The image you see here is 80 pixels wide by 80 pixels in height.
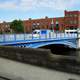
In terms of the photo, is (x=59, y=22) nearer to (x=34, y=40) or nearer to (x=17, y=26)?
(x=17, y=26)

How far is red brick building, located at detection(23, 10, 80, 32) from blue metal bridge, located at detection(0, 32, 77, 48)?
68762 mm

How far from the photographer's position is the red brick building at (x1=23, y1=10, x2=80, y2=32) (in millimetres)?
130125

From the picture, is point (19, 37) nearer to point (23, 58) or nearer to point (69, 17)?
point (23, 58)

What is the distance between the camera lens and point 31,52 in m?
13.2

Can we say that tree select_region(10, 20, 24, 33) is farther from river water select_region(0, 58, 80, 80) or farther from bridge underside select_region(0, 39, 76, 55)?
river water select_region(0, 58, 80, 80)

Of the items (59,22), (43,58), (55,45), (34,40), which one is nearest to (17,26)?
(59,22)

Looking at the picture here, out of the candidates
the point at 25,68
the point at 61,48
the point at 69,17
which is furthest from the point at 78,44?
the point at 69,17

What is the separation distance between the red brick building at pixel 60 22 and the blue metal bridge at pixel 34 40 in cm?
6876

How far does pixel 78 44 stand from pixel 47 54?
5281cm

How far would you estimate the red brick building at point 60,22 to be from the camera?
130125 mm

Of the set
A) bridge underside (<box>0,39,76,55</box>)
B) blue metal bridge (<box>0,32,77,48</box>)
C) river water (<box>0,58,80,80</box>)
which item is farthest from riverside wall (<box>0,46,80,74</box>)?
bridge underside (<box>0,39,76,55</box>)

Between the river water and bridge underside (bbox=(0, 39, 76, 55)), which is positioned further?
bridge underside (bbox=(0, 39, 76, 55))

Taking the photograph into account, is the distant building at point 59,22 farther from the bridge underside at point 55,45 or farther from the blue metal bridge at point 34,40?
the blue metal bridge at point 34,40

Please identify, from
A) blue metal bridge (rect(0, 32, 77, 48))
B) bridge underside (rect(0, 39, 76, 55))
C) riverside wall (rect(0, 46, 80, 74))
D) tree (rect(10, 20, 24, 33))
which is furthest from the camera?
tree (rect(10, 20, 24, 33))
